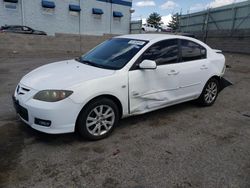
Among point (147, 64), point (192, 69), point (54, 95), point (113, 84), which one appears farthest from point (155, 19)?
point (54, 95)

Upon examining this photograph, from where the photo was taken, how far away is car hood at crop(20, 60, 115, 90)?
10.4 feet

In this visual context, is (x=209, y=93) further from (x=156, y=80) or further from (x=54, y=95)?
(x=54, y=95)

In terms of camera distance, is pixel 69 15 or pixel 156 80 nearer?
pixel 156 80

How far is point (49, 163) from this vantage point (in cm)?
284

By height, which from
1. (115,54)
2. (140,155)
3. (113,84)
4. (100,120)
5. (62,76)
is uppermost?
(115,54)

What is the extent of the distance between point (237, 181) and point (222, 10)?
693 inches

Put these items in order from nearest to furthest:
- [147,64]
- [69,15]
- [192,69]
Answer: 1. [147,64]
2. [192,69]
3. [69,15]

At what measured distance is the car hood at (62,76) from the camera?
3160 mm

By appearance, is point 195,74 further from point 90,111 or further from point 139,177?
point 139,177

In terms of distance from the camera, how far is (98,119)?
11.2 feet

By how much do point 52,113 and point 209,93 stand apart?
3.51 meters

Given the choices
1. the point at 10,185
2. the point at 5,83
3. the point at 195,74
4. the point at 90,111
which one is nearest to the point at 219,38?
the point at 195,74

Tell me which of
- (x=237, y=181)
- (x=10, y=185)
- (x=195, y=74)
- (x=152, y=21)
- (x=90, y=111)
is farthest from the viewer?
(x=152, y=21)

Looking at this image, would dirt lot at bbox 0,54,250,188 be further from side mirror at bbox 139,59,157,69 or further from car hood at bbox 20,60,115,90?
side mirror at bbox 139,59,157,69
